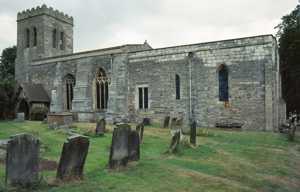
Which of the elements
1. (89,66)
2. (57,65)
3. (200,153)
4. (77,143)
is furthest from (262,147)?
(57,65)

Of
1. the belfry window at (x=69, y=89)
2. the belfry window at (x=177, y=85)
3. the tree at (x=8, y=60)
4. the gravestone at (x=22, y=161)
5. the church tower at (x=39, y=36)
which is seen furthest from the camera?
the tree at (x=8, y=60)

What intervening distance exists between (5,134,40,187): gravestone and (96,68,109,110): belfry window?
2416 cm

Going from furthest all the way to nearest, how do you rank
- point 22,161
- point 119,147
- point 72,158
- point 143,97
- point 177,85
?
point 143,97 < point 177,85 < point 119,147 < point 72,158 < point 22,161

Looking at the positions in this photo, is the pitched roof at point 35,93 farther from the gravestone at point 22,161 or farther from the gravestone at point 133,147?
the gravestone at point 22,161

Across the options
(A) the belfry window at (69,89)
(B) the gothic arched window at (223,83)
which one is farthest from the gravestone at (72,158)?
(A) the belfry window at (69,89)

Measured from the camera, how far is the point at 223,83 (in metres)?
28.0

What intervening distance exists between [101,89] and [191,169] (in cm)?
2277

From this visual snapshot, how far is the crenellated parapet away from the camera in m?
41.6

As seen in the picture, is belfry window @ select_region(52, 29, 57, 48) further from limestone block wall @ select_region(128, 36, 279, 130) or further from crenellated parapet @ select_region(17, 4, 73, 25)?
limestone block wall @ select_region(128, 36, 279, 130)

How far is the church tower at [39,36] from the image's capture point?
1629 inches

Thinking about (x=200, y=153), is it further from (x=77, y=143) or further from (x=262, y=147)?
(x=77, y=143)

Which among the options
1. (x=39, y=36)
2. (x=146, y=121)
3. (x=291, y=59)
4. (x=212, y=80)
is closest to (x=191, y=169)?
(x=146, y=121)

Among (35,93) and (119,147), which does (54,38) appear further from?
(119,147)

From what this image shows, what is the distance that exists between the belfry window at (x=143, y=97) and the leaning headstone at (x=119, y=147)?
63.0 ft
